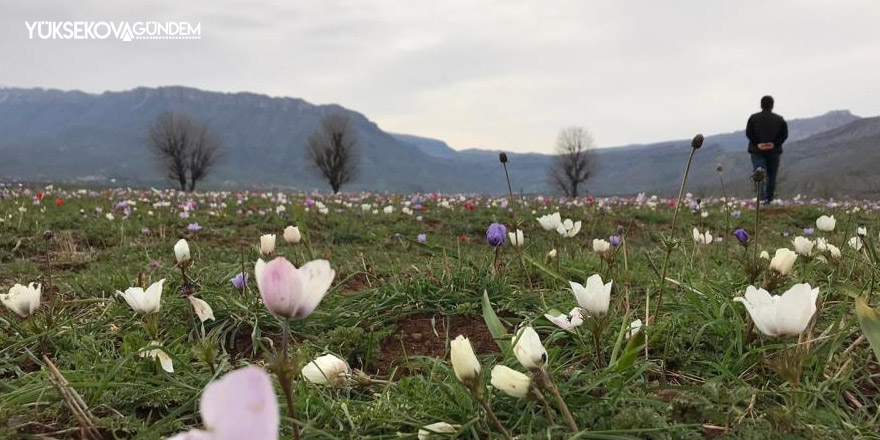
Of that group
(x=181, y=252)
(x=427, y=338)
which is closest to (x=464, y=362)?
(x=427, y=338)

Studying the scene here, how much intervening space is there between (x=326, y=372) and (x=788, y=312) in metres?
1.47

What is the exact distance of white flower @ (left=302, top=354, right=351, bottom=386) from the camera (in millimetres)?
1864

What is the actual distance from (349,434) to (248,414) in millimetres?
1025

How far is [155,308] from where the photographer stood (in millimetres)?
2158

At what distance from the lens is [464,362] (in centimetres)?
128

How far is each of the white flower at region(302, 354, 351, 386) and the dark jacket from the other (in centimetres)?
1309

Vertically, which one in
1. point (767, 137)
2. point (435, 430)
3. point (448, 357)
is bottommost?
point (448, 357)

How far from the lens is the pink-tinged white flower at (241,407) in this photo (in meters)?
0.62

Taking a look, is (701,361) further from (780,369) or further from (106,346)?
(106,346)

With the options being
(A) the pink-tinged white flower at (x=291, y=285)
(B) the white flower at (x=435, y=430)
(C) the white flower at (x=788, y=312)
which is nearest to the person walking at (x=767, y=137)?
(C) the white flower at (x=788, y=312)

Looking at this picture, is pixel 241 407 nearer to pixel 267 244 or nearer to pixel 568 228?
pixel 267 244

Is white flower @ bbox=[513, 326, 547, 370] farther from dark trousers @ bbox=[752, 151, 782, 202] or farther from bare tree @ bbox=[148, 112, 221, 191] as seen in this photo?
bare tree @ bbox=[148, 112, 221, 191]

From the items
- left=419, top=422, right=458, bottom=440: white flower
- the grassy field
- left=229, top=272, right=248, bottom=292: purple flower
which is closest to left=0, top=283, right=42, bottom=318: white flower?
the grassy field

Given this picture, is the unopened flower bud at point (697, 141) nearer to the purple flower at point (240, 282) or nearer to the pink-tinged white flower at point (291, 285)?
the pink-tinged white flower at point (291, 285)
